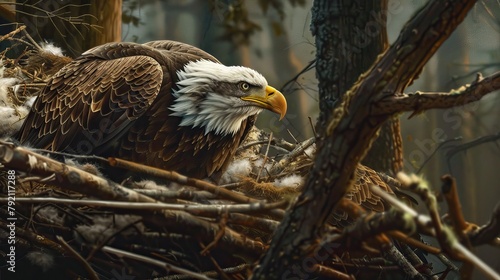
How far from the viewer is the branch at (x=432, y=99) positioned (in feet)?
2.89

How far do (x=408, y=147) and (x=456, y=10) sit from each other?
0.71m

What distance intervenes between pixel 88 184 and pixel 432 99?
51 cm

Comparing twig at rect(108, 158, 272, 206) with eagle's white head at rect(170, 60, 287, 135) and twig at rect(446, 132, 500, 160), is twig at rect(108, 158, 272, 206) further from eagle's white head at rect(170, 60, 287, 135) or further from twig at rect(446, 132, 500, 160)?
twig at rect(446, 132, 500, 160)

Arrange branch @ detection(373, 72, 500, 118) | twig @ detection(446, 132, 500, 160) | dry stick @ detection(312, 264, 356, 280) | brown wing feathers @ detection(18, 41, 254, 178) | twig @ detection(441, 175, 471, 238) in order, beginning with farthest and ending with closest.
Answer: twig @ detection(446, 132, 500, 160)
brown wing feathers @ detection(18, 41, 254, 178)
dry stick @ detection(312, 264, 356, 280)
branch @ detection(373, 72, 500, 118)
twig @ detection(441, 175, 471, 238)

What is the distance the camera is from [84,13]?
1.76 m

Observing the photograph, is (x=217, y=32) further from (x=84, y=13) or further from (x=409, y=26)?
(x=409, y=26)

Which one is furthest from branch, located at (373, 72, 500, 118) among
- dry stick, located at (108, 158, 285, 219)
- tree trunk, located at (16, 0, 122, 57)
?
tree trunk, located at (16, 0, 122, 57)

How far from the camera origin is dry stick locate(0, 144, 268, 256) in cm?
98

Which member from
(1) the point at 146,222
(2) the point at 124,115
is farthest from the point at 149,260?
(2) the point at 124,115

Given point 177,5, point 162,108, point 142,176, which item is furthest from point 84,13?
point 142,176

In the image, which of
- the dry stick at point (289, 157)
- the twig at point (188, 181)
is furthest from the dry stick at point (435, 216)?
the dry stick at point (289, 157)

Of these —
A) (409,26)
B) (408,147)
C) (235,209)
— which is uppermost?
(409,26)

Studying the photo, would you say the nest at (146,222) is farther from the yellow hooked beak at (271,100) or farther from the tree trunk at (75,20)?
the tree trunk at (75,20)

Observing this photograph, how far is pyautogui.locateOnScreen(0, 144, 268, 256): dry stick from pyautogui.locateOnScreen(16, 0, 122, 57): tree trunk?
0.78 metres
